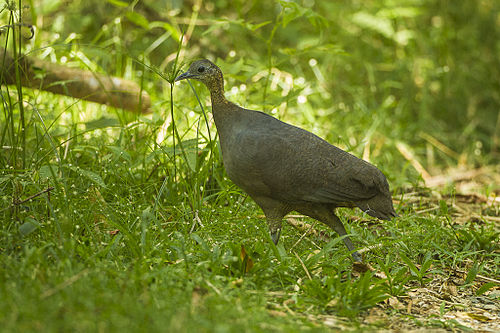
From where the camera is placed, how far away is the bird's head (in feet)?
11.5

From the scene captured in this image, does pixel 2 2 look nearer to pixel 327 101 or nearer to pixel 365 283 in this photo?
pixel 365 283

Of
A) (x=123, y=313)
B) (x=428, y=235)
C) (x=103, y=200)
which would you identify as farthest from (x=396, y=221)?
(x=123, y=313)

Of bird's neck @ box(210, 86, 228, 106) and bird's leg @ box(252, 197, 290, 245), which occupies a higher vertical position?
bird's neck @ box(210, 86, 228, 106)

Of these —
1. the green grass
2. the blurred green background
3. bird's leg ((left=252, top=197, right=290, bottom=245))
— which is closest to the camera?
the green grass

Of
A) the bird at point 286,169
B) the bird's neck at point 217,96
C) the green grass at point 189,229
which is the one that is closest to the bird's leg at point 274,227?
the bird at point 286,169

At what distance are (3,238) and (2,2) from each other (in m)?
1.39

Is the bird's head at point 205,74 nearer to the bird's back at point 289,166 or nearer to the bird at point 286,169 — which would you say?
the bird at point 286,169

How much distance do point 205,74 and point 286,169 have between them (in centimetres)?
85

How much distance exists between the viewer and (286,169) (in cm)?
321

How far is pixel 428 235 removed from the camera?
12.4 ft

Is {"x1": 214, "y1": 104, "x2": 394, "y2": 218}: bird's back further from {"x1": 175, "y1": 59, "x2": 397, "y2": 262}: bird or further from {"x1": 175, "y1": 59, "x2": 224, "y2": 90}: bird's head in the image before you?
{"x1": 175, "y1": 59, "x2": 224, "y2": 90}: bird's head

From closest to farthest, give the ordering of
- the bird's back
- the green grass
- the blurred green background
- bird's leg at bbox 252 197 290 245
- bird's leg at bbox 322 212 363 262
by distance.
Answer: the green grass, the bird's back, bird's leg at bbox 252 197 290 245, bird's leg at bbox 322 212 363 262, the blurred green background

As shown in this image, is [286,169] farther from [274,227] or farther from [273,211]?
[274,227]

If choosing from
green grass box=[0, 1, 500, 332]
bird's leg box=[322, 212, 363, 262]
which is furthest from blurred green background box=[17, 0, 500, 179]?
bird's leg box=[322, 212, 363, 262]
